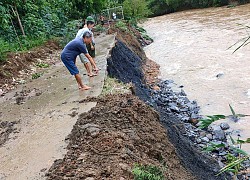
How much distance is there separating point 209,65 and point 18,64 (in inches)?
357

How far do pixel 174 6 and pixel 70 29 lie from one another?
1284 inches

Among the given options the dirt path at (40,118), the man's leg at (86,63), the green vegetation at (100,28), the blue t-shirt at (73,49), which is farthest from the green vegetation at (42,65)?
the green vegetation at (100,28)

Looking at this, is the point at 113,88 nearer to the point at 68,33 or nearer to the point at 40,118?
the point at 40,118

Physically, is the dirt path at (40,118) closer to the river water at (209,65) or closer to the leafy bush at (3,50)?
the leafy bush at (3,50)

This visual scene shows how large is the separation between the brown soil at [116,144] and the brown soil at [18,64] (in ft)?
12.0

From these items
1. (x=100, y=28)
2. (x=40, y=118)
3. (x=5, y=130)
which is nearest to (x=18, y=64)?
(x=40, y=118)

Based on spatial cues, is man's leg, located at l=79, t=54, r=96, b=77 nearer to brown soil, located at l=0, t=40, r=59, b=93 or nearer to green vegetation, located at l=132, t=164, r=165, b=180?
brown soil, located at l=0, t=40, r=59, b=93

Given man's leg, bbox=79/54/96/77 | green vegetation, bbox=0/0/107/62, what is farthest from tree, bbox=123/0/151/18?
man's leg, bbox=79/54/96/77

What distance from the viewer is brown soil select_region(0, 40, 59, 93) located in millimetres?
8195

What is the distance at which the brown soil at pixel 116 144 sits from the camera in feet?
11.8

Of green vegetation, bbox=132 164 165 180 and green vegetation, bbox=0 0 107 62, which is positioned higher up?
green vegetation, bbox=0 0 107 62

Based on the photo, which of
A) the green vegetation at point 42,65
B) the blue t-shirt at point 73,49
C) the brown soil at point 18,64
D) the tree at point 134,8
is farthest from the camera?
the tree at point 134,8

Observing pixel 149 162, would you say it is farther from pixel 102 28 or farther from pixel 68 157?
pixel 102 28

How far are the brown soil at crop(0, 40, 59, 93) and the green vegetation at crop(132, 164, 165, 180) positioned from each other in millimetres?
5507
